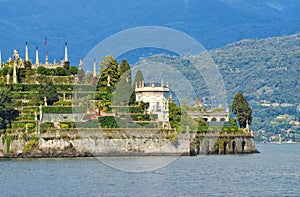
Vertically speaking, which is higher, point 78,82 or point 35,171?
point 78,82

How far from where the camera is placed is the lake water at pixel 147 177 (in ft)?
234

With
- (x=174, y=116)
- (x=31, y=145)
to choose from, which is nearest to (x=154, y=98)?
(x=174, y=116)

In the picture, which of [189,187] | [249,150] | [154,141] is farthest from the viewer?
[249,150]

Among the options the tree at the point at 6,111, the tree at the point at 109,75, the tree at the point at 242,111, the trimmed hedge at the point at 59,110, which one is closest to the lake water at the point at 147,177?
the tree at the point at 6,111

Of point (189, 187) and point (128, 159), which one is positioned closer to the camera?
point (189, 187)

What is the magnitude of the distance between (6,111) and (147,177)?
3987cm

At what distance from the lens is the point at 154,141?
113312 millimetres

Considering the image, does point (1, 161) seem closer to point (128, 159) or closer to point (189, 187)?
point (128, 159)

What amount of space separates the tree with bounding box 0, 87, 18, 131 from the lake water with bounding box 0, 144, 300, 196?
11.2m

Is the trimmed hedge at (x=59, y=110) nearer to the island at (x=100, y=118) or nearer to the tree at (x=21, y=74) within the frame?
the island at (x=100, y=118)

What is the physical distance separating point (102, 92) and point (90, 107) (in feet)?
22.9

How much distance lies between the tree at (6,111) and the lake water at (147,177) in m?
11.2

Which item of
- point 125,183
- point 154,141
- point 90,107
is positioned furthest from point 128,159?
point 125,183

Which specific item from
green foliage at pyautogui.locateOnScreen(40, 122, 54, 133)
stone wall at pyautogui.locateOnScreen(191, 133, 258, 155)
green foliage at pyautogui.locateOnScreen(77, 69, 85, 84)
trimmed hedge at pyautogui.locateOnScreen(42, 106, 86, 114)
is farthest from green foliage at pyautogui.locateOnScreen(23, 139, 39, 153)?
green foliage at pyautogui.locateOnScreen(77, 69, 85, 84)
